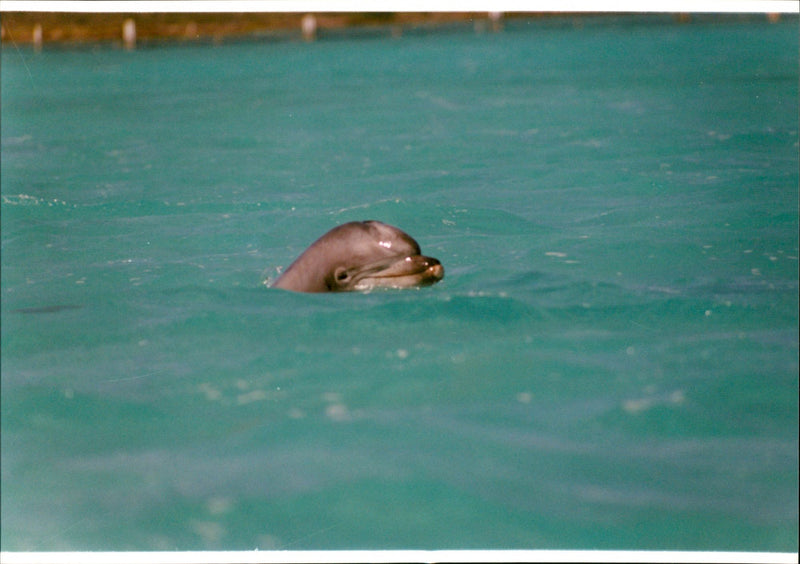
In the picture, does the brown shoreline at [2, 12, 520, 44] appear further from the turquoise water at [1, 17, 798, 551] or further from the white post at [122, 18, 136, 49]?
the turquoise water at [1, 17, 798, 551]

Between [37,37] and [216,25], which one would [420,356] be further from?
[216,25]

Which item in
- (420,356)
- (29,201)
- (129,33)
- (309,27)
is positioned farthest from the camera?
(309,27)

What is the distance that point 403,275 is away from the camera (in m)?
7.74

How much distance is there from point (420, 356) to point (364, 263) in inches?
52.9

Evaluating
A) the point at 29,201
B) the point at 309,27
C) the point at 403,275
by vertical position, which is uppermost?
the point at 309,27

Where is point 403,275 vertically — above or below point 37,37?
below

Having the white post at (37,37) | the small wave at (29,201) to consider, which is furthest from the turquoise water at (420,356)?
the white post at (37,37)

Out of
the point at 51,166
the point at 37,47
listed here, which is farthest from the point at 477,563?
the point at 37,47

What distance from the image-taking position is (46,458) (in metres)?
5.61

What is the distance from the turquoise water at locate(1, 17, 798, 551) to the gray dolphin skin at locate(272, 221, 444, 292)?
0.51ft

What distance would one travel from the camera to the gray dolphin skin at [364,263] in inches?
304

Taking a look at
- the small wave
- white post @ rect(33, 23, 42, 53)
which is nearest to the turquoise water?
the small wave

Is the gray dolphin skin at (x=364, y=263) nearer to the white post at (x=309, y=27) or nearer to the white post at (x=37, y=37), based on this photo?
the white post at (x=37, y=37)

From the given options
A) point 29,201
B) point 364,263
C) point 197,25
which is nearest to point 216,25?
point 197,25
